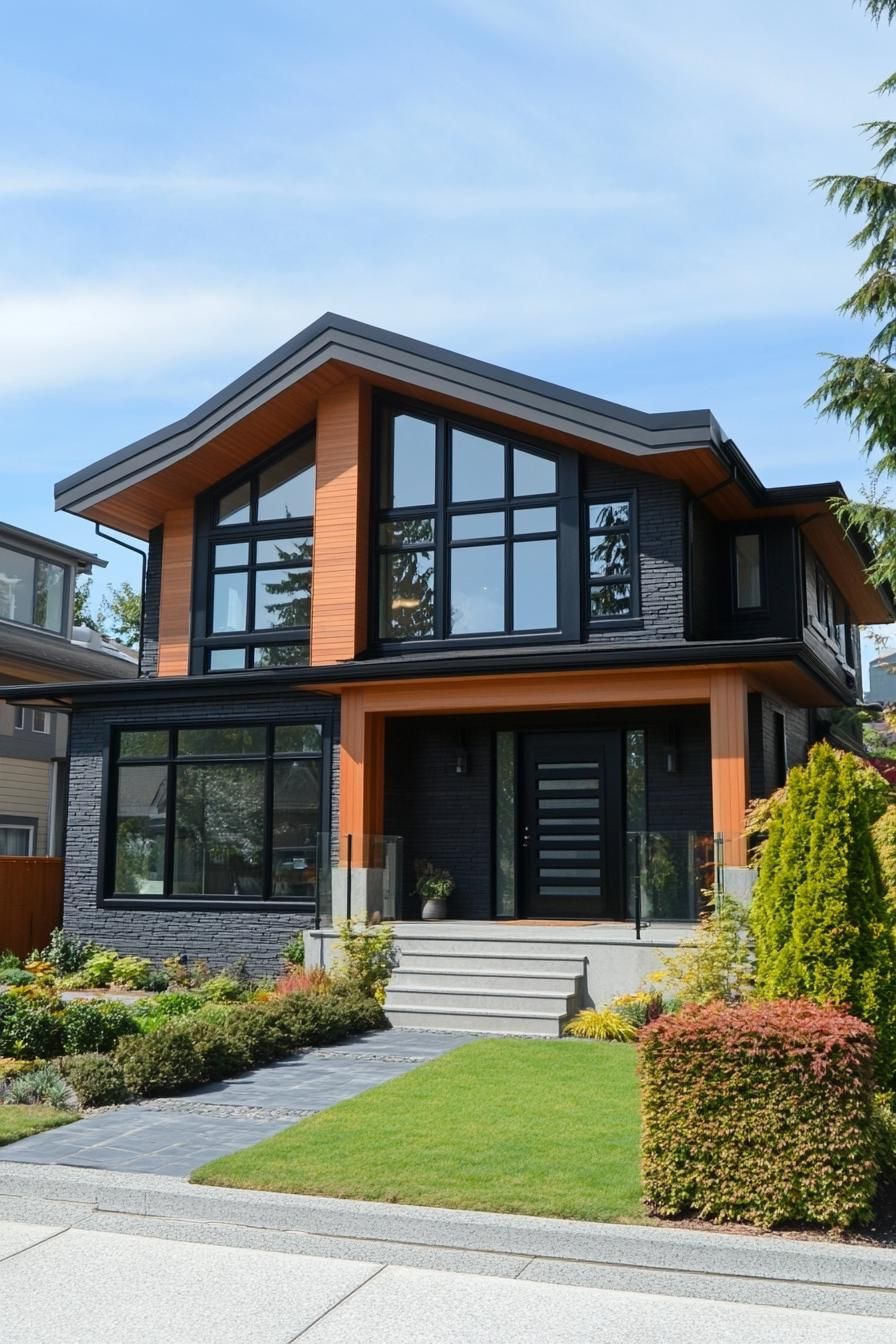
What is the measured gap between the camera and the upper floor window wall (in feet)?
83.8

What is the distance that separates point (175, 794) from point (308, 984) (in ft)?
14.5

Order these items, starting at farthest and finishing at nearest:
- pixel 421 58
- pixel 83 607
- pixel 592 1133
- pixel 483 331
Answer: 1. pixel 83 607
2. pixel 483 331
3. pixel 421 58
4. pixel 592 1133

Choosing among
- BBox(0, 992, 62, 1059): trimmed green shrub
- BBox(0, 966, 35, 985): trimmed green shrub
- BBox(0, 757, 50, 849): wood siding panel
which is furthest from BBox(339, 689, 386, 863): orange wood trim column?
BBox(0, 757, 50, 849): wood siding panel

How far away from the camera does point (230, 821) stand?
51.7ft

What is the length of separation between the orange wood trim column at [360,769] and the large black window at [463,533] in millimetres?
1311

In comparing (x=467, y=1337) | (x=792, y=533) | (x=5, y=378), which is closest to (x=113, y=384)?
(x=5, y=378)

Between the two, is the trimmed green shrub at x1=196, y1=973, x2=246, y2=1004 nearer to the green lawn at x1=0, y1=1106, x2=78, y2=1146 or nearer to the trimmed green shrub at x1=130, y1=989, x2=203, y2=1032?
the trimmed green shrub at x1=130, y1=989, x2=203, y2=1032

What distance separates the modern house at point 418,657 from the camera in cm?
1448

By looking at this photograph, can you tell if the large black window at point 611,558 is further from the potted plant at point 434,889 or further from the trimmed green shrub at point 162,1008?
the trimmed green shrub at point 162,1008

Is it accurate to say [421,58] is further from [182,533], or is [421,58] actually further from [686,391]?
[182,533]

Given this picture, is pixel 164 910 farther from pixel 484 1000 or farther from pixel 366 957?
pixel 484 1000

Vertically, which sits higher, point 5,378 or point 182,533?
point 5,378

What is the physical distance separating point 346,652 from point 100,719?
144 inches

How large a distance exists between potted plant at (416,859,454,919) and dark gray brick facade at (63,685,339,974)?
1.46 meters
